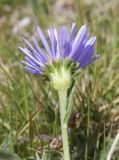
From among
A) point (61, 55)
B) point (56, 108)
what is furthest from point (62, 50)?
point (56, 108)

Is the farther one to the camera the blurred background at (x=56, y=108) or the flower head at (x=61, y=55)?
the blurred background at (x=56, y=108)

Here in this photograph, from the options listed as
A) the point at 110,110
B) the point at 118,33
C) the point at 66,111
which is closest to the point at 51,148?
the point at 66,111

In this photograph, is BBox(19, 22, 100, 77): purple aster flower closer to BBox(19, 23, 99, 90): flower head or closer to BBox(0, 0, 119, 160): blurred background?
BBox(19, 23, 99, 90): flower head

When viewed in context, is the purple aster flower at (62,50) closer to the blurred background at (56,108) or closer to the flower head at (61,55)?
the flower head at (61,55)

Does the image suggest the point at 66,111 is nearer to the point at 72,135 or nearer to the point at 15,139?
the point at 15,139

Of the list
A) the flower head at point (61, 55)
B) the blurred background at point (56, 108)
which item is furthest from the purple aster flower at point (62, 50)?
the blurred background at point (56, 108)

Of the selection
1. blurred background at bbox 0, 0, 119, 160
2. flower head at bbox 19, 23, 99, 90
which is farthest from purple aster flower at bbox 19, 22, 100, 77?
blurred background at bbox 0, 0, 119, 160
